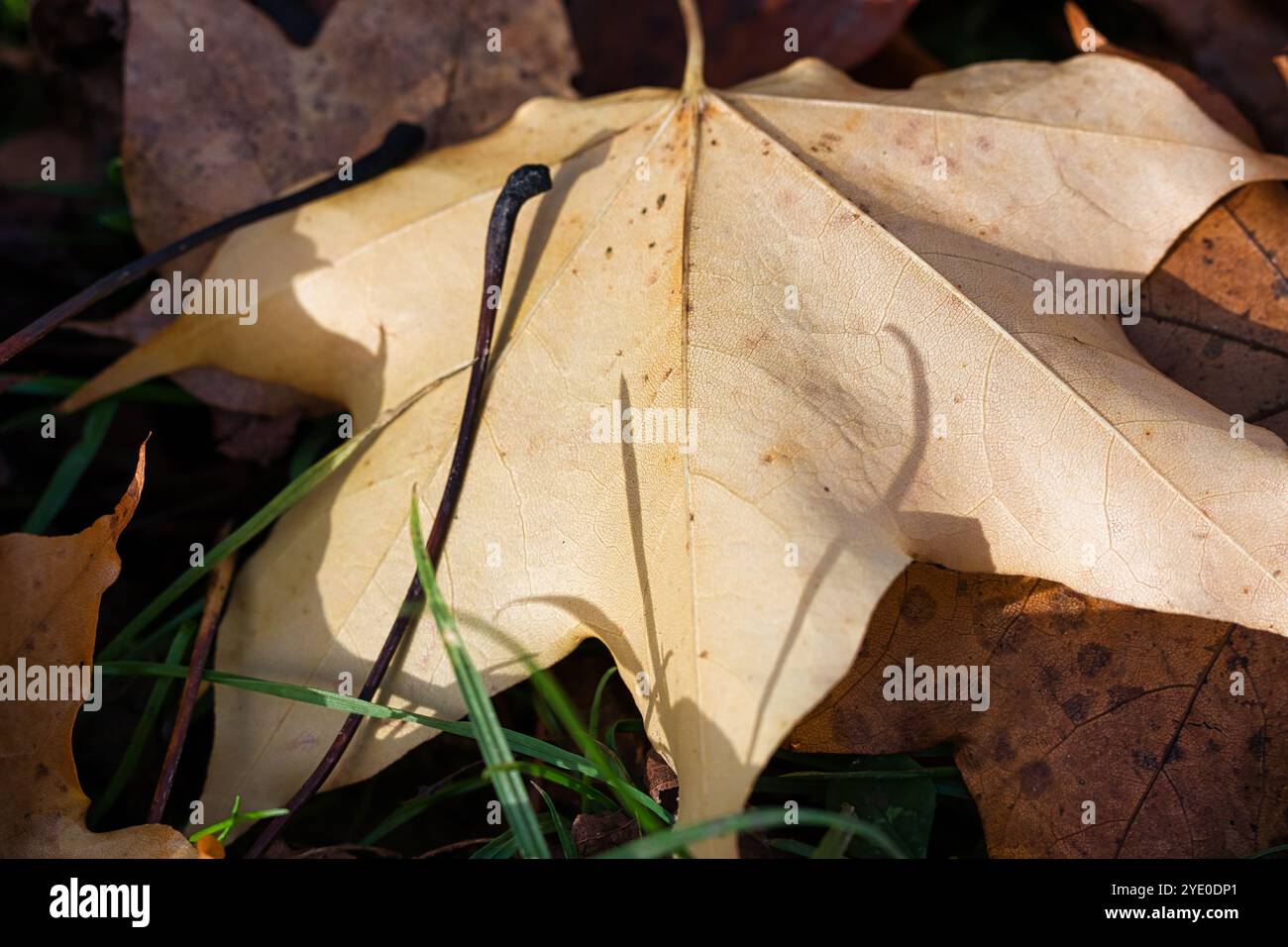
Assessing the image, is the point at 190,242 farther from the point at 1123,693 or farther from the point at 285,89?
the point at 1123,693

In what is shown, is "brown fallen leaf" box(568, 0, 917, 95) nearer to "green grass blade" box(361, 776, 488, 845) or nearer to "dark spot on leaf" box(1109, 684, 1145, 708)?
"dark spot on leaf" box(1109, 684, 1145, 708)

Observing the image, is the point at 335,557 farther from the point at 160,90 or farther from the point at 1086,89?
the point at 1086,89

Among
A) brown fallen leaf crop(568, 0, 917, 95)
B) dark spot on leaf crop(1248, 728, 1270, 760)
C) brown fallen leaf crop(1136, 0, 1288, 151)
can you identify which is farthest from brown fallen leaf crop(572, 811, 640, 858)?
brown fallen leaf crop(1136, 0, 1288, 151)

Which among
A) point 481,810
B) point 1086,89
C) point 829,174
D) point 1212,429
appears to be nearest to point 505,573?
point 481,810

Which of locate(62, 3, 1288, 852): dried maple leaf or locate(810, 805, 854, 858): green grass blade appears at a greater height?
locate(62, 3, 1288, 852): dried maple leaf

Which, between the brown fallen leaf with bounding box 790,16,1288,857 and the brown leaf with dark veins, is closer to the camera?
the brown fallen leaf with bounding box 790,16,1288,857

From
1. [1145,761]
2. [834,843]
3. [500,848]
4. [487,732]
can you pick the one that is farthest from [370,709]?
[1145,761]

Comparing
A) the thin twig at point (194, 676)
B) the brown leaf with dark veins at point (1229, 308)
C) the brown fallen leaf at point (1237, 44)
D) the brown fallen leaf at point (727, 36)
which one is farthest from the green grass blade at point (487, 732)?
the brown fallen leaf at point (1237, 44)
